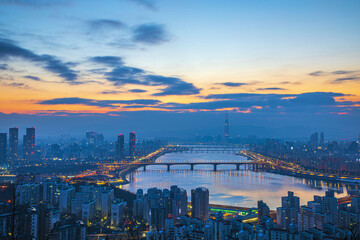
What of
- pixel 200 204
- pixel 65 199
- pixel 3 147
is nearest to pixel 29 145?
pixel 3 147

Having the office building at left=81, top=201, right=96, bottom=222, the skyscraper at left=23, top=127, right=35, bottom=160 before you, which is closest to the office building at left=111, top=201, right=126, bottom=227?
the office building at left=81, top=201, right=96, bottom=222

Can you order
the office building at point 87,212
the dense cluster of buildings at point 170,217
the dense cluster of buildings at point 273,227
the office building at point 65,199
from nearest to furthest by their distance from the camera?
1. the dense cluster of buildings at point 273,227
2. the dense cluster of buildings at point 170,217
3. the office building at point 87,212
4. the office building at point 65,199

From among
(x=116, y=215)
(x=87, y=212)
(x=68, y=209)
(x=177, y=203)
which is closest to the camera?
(x=116, y=215)

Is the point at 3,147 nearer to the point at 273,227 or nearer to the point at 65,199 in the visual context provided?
the point at 65,199

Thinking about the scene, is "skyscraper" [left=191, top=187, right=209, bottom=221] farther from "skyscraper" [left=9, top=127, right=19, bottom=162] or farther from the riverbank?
"skyscraper" [left=9, top=127, right=19, bottom=162]

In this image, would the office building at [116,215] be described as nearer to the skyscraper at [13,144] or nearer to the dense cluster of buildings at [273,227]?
the dense cluster of buildings at [273,227]

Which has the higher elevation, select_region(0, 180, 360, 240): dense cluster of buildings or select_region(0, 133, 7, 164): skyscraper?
select_region(0, 133, 7, 164): skyscraper

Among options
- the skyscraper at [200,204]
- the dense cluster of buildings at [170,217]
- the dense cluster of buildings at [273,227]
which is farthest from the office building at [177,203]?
the dense cluster of buildings at [273,227]

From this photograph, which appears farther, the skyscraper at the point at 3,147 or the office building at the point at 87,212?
the skyscraper at the point at 3,147

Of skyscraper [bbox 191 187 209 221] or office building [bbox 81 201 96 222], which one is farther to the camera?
skyscraper [bbox 191 187 209 221]

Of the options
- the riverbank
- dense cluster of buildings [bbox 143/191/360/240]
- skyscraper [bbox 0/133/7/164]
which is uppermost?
skyscraper [bbox 0/133/7/164]

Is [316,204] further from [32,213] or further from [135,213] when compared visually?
[32,213]
